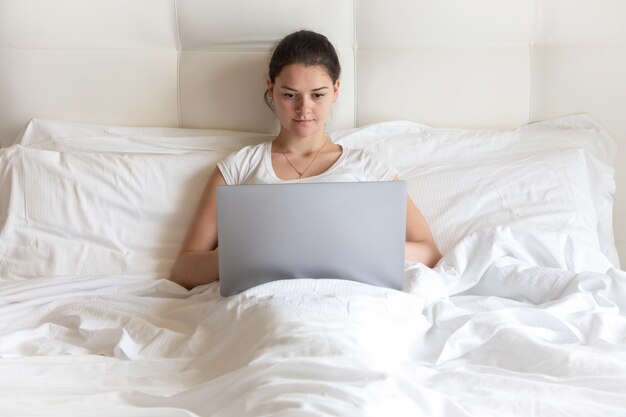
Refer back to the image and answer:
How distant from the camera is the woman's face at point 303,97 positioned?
1961 millimetres

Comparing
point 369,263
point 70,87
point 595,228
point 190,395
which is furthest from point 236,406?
point 70,87

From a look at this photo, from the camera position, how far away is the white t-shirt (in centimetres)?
198

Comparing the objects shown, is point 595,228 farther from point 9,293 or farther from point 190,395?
point 9,293

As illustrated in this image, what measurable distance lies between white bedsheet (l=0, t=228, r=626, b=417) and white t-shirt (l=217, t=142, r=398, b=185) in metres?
0.30

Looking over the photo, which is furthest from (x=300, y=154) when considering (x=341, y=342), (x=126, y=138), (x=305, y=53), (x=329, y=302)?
(x=341, y=342)

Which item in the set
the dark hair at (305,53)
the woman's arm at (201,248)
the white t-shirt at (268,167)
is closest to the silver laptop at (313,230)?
the woman's arm at (201,248)

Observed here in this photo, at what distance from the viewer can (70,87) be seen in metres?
2.26

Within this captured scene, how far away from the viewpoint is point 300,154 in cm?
204

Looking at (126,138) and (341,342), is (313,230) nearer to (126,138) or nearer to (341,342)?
(341,342)

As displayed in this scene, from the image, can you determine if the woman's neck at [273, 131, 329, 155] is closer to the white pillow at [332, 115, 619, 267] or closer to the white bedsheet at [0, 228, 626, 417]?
the white pillow at [332, 115, 619, 267]

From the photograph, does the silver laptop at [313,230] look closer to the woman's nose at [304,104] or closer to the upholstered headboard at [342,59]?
the woman's nose at [304,104]

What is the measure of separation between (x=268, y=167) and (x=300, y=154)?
9 cm

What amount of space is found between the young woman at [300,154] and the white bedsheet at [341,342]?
0.14 meters

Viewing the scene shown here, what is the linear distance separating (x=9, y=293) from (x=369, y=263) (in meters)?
0.79
